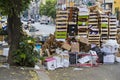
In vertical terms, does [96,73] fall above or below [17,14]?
below

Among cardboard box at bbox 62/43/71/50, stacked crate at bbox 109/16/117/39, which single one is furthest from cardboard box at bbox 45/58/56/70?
stacked crate at bbox 109/16/117/39

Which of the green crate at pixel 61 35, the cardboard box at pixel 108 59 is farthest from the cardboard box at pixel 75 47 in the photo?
the green crate at pixel 61 35

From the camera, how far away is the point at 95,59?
1562 centimetres

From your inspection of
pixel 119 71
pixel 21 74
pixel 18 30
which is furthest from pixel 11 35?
pixel 119 71

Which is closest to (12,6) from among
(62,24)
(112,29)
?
(62,24)

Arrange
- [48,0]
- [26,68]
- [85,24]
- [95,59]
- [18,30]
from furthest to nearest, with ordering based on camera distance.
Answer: [48,0], [85,24], [95,59], [18,30], [26,68]

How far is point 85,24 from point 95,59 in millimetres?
3876

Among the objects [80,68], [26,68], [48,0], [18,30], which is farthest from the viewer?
[48,0]

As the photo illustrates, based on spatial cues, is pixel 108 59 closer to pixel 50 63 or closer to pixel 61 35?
pixel 50 63

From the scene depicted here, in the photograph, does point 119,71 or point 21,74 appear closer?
point 21,74

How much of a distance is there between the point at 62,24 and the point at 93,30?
176 centimetres

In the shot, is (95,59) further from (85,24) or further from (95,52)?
(85,24)

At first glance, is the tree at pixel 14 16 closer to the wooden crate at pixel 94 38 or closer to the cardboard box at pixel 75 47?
the cardboard box at pixel 75 47

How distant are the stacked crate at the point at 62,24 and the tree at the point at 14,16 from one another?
517cm
